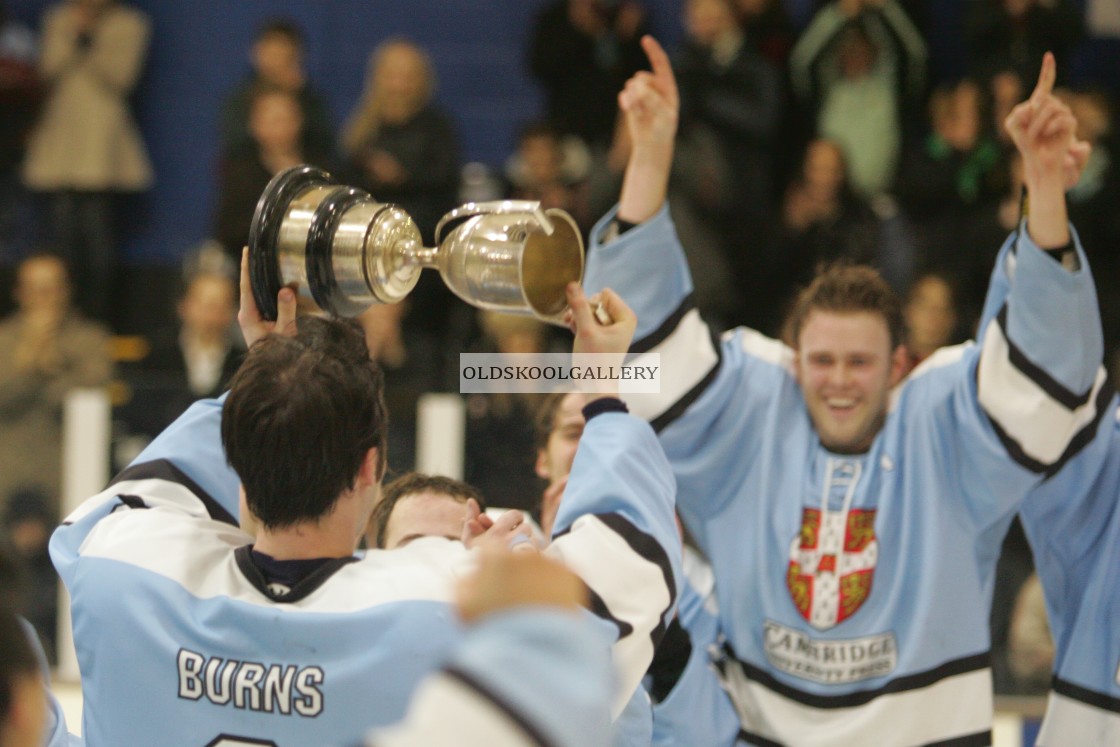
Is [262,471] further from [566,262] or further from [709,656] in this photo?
[709,656]

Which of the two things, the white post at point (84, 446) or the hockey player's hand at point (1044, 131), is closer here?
the hockey player's hand at point (1044, 131)

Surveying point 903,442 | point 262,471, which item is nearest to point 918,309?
point 903,442

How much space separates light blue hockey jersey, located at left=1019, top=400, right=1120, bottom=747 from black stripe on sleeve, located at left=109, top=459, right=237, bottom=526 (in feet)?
5.48

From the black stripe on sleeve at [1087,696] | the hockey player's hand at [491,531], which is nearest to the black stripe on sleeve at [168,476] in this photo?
the hockey player's hand at [491,531]

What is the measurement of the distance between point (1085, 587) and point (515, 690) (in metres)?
2.10

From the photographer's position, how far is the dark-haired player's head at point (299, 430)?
1.93m

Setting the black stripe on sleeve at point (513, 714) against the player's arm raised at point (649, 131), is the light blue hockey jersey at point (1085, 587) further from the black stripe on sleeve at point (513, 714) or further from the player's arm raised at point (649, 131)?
the black stripe on sleeve at point (513, 714)

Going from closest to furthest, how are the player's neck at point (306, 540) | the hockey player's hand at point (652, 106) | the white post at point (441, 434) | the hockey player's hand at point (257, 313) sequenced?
the player's neck at point (306, 540) → the hockey player's hand at point (257, 313) → the hockey player's hand at point (652, 106) → the white post at point (441, 434)

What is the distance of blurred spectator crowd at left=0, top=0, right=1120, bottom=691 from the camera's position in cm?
554

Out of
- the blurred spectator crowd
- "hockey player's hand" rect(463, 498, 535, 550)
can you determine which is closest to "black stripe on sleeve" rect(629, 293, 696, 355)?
"hockey player's hand" rect(463, 498, 535, 550)

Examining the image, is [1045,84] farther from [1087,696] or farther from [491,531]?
[491,531]

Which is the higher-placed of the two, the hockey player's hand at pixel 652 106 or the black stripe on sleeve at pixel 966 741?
the hockey player's hand at pixel 652 106

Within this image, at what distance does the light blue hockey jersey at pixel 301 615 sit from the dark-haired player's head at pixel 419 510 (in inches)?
9.7

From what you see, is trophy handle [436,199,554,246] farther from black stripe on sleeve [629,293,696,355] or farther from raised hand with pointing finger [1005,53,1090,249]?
raised hand with pointing finger [1005,53,1090,249]
